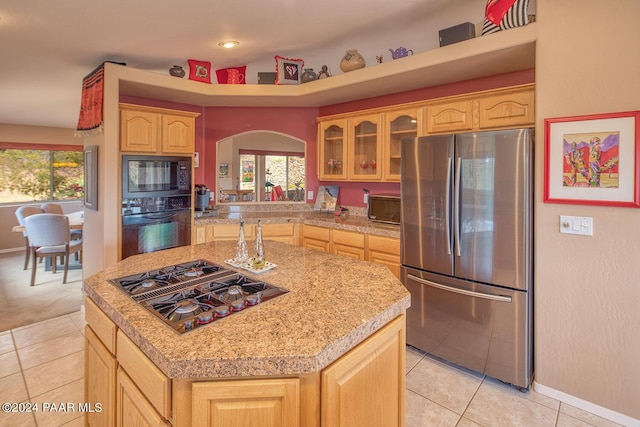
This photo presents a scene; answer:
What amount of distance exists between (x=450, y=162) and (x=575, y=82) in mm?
840

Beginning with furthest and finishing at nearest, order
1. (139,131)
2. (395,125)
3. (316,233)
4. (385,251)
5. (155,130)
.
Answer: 1. (316,233)
2. (395,125)
3. (155,130)
4. (139,131)
5. (385,251)

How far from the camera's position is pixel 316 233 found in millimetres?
3773

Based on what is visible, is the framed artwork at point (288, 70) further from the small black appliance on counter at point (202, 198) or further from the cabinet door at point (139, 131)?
the small black appliance on counter at point (202, 198)

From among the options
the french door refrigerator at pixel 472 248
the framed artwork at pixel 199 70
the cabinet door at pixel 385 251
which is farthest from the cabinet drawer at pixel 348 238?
the framed artwork at pixel 199 70

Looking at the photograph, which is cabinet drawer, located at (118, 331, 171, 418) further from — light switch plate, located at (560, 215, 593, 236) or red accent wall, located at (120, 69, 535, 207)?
red accent wall, located at (120, 69, 535, 207)

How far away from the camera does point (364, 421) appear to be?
4.21 ft

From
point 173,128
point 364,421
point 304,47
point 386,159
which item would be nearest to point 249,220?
point 173,128

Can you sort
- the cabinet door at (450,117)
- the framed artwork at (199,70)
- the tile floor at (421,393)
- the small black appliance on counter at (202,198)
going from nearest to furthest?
the tile floor at (421,393), the cabinet door at (450,117), the framed artwork at (199,70), the small black appliance on counter at (202,198)

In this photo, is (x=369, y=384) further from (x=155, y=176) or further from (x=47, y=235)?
(x=47, y=235)

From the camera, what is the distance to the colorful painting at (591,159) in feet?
6.46

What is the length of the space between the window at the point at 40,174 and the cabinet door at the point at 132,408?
7634 mm

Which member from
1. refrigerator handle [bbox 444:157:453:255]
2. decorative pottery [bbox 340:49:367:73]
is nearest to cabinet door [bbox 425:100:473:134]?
refrigerator handle [bbox 444:157:453:255]

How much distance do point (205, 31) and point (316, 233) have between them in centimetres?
216

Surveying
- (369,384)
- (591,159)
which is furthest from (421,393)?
(591,159)
